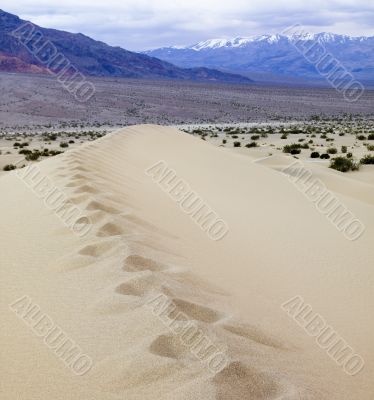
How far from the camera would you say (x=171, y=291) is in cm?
254

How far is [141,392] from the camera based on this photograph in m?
1.71

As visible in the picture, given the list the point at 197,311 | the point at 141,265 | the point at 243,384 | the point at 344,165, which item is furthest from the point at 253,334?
the point at 344,165

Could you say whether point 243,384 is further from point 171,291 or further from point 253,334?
point 171,291

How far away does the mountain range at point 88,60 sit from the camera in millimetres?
115056

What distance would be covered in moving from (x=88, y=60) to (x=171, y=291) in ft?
440

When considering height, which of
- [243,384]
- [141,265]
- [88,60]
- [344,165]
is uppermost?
[88,60]

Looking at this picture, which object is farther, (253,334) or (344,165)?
(344,165)

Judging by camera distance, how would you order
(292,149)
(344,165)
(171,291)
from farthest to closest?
(292,149) → (344,165) → (171,291)

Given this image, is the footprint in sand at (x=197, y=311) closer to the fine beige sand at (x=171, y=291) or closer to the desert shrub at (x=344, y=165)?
the fine beige sand at (x=171, y=291)

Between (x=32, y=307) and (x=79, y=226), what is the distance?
1.23m

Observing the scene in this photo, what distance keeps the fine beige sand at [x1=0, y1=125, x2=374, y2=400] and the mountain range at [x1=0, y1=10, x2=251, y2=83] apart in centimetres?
11109

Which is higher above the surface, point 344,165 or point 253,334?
point 253,334

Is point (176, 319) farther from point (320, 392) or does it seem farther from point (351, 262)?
point (351, 262)

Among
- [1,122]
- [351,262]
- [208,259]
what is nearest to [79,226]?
[208,259]
